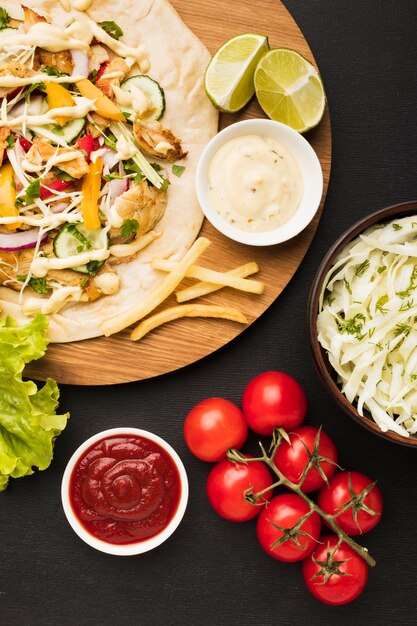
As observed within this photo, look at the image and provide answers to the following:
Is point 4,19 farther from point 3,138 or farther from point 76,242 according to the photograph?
point 76,242

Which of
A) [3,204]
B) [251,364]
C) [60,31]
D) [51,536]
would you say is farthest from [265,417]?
[60,31]

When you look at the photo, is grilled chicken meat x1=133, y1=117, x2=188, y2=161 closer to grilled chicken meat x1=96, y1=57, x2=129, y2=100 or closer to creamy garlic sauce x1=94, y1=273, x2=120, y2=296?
grilled chicken meat x1=96, y1=57, x2=129, y2=100

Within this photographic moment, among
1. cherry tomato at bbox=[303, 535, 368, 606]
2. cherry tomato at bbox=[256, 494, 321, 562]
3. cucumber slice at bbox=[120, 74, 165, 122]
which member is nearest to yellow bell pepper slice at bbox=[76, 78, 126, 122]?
cucumber slice at bbox=[120, 74, 165, 122]

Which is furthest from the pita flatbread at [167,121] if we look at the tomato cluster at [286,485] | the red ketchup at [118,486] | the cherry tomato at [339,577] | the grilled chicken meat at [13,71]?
the cherry tomato at [339,577]

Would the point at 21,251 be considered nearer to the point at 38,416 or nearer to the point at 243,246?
the point at 38,416

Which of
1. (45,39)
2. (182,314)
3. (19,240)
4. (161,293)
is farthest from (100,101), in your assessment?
(182,314)

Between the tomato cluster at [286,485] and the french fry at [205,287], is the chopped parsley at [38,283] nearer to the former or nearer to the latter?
the french fry at [205,287]
